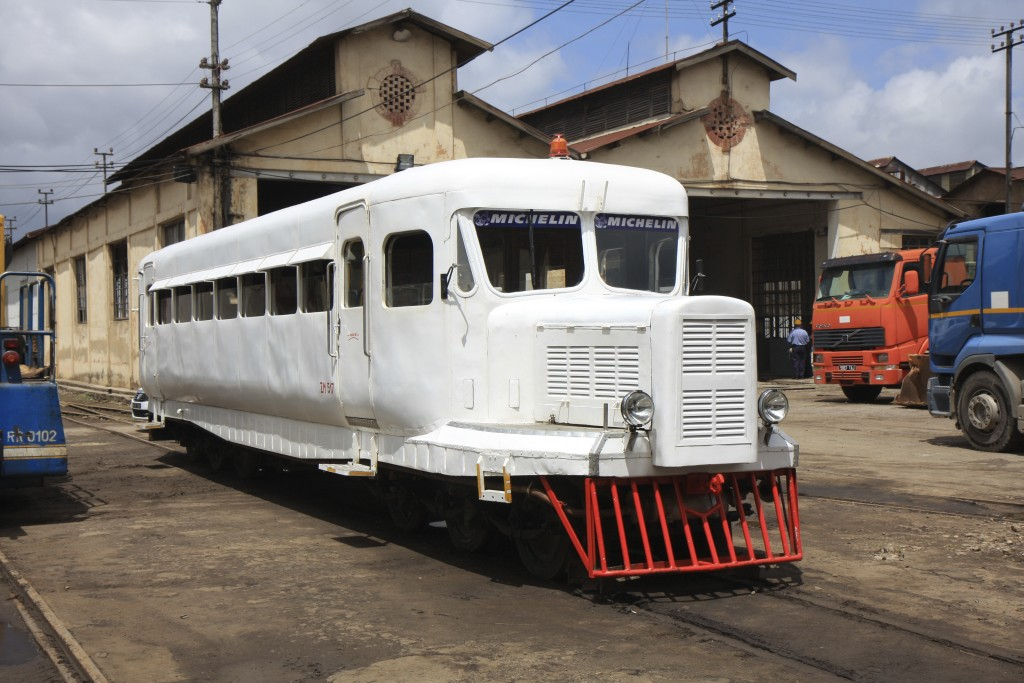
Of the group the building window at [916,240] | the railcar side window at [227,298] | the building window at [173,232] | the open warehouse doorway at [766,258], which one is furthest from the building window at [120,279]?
the building window at [916,240]

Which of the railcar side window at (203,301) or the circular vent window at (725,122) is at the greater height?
the circular vent window at (725,122)

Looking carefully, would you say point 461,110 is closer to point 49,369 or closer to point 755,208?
point 755,208

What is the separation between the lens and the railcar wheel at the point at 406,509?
891 centimetres

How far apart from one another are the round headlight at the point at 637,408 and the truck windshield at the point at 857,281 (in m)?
16.3

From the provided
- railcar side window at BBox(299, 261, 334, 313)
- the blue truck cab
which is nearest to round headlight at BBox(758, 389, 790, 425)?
railcar side window at BBox(299, 261, 334, 313)

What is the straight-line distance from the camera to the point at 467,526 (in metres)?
8.01

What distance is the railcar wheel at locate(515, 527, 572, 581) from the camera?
7109mm

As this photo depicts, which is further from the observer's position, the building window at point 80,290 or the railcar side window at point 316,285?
the building window at point 80,290

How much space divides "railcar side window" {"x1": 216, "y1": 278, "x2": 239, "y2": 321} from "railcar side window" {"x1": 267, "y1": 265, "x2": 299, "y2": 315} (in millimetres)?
1066

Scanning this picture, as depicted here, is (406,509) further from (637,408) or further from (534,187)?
(637,408)

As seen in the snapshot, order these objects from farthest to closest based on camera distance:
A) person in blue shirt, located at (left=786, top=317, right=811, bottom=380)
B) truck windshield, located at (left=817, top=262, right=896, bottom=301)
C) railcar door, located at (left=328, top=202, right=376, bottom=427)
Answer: person in blue shirt, located at (left=786, top=317, right=811, bottom=380) → truck windshield, located at (left=817, top=262, right=896, bottom=301) → railcar door, located at (left=328, top=202, right=376, bottom=427)

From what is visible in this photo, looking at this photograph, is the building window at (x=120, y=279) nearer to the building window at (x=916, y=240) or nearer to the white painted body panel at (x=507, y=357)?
the white painted body panel at (x=507, y=357)

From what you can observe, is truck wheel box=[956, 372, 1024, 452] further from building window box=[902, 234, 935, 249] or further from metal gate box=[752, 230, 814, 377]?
metal gate box=[752, 230, 814, 377]

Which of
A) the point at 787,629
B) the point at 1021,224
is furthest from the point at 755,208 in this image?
the point at 787,629
